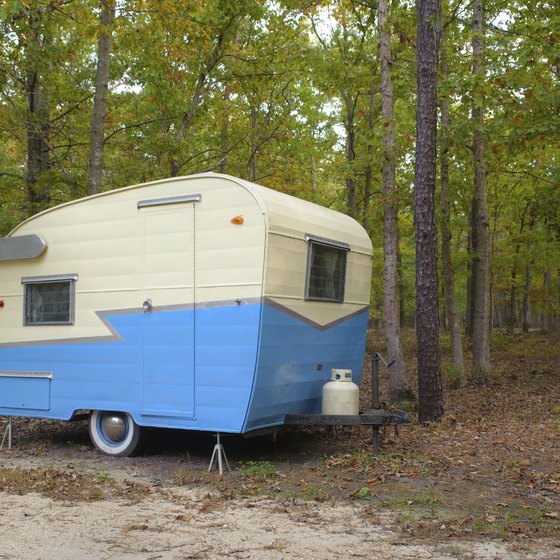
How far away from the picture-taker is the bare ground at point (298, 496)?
5309mm

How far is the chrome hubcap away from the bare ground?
316 mm

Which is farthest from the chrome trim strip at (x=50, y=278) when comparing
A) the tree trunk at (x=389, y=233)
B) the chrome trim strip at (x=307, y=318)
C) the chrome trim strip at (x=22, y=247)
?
the tree trunk at (x=389, y=233)

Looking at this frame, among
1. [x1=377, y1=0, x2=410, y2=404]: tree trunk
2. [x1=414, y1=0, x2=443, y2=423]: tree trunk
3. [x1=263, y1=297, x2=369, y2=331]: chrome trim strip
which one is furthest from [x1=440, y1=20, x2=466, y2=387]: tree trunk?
[x1=263, y1=297, x2=369, y2=331]: chrome trim strip

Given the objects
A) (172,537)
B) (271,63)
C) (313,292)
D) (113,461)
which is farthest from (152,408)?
(271,63)

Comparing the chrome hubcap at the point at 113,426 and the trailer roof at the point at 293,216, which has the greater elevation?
the trailer roof at the point at 293,216

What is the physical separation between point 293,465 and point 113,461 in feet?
7.55

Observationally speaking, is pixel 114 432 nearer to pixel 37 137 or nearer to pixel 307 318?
pixel 307 318

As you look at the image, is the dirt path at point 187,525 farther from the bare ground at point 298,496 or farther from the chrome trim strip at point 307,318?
the chrome trim strip at point 307,318

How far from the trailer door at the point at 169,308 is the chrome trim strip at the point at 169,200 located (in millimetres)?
12

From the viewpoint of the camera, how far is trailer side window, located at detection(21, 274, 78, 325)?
927 cm

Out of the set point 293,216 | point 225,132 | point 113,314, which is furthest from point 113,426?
point 225,132

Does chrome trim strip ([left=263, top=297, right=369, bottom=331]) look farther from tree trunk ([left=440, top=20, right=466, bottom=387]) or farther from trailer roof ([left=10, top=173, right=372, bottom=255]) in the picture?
tree trunk ([left=440, top=20, right=466, bottom=387])

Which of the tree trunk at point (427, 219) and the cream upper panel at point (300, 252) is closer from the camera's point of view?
the cream upper panel at point (300, 252)

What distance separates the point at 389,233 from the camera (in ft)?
42.3
